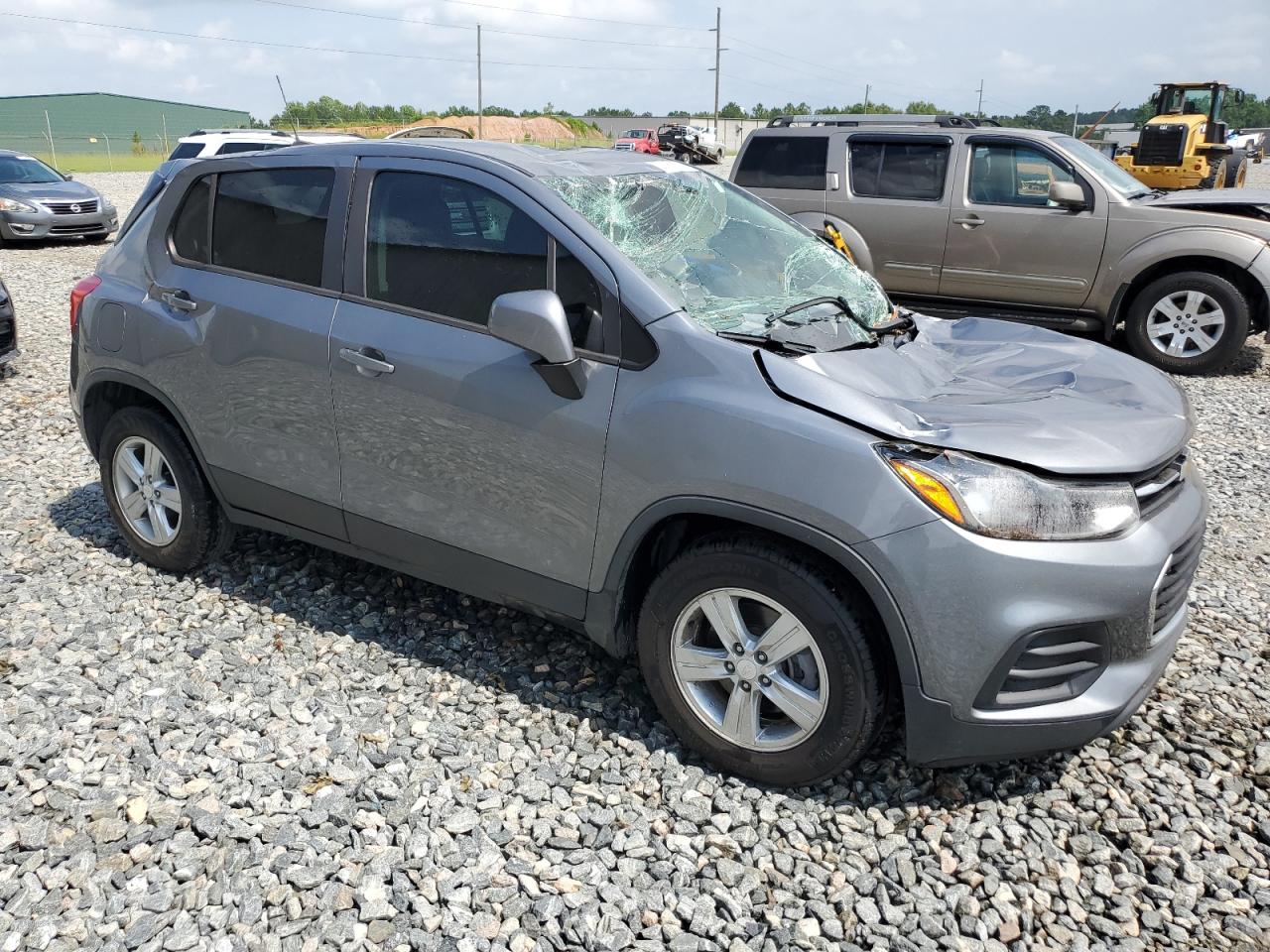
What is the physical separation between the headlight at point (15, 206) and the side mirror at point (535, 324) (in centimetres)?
1553

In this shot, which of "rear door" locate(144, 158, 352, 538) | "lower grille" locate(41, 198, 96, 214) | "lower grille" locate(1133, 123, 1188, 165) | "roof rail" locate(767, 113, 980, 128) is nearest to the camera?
"rear door" locate(144, 158, 352, 538)

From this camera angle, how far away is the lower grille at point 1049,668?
2.59 metres

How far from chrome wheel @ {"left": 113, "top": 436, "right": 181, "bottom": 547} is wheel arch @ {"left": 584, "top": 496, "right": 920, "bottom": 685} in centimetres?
219

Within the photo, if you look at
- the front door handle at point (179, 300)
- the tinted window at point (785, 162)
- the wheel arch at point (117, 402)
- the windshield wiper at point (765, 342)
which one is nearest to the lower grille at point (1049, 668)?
the windshield wiper at point (765, 342)

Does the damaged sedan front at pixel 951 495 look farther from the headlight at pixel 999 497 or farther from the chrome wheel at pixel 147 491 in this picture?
the chrome wheel at pixel 147 491

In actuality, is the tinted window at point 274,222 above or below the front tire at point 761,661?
above

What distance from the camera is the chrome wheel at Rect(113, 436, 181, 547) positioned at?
431 cm

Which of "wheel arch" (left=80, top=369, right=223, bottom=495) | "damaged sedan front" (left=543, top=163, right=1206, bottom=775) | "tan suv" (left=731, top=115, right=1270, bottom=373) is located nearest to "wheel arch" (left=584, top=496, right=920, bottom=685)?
"damaged sedan front" (left=543, top=163, right=1206, bottom=775)

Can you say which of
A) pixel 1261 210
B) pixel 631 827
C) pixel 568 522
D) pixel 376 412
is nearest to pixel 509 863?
pixel 631 827

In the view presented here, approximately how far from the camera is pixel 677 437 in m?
2.86

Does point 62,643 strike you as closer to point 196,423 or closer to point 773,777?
point 196,423

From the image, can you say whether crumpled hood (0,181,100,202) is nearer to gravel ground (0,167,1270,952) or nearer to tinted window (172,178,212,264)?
tinted window (172,178,212,264)

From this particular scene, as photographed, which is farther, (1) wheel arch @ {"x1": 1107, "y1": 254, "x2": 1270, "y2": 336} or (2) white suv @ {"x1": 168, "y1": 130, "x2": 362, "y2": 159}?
(2) white suv @ {"x1": 168, "y1": 130, "x2": 362, "y2": 159}

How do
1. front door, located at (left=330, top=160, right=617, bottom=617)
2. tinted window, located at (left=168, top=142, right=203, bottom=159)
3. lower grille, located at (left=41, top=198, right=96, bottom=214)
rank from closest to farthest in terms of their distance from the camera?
front door, located at (left=330, top=160, right=617, bottom=617)
tinted window, located at (left=168, top=142, right=203, bottom=159)
lower grille, located at (left=41, top=198, right=96, bottom=214)
